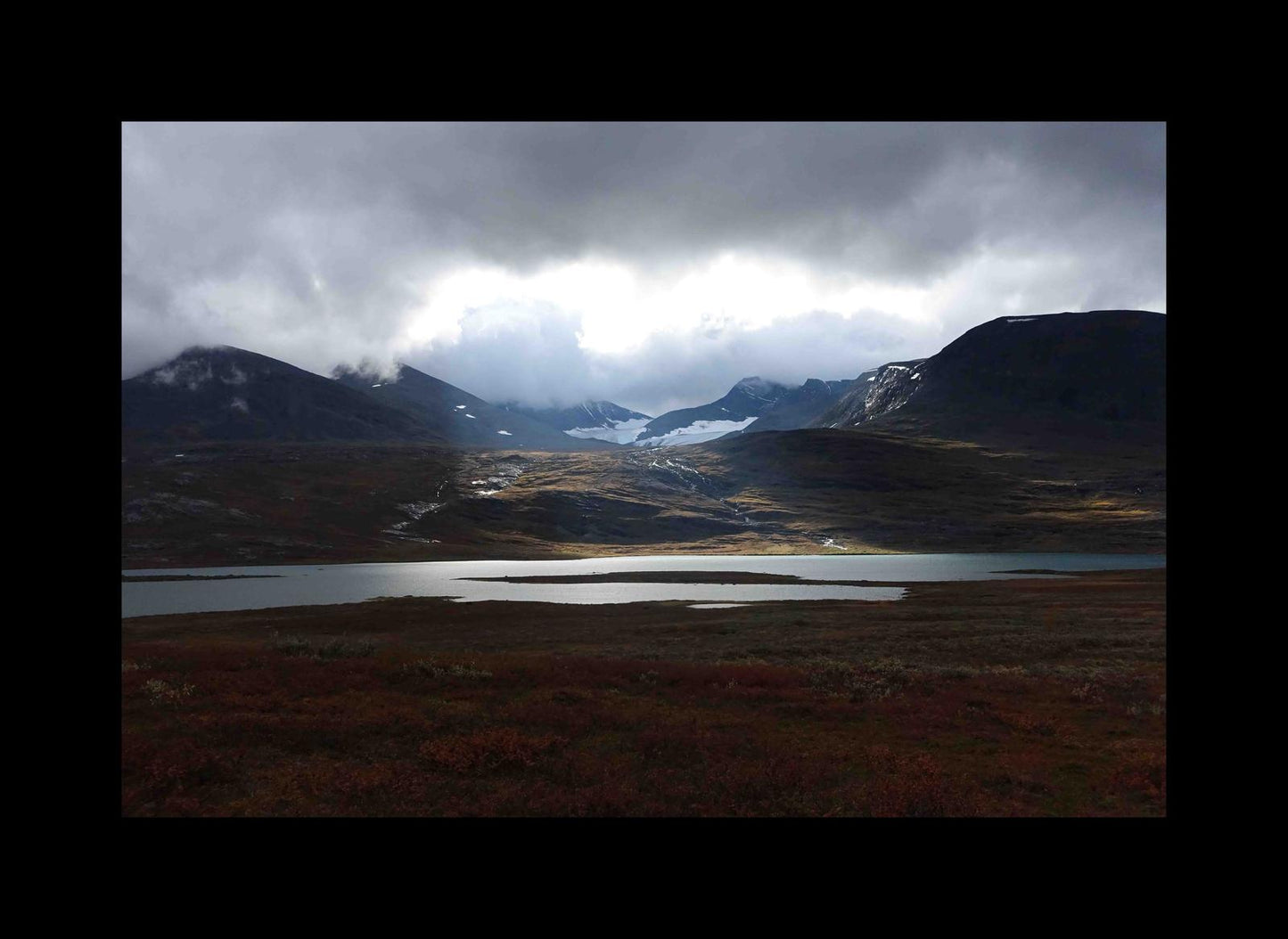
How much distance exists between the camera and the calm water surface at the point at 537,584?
7862 centimetres

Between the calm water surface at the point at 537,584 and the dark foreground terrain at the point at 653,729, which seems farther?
the calm water surface at the point at 537,584

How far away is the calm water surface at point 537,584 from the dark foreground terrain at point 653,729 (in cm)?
2972

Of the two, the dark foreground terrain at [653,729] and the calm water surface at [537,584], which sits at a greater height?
the dark foreground terrain at [653,729]

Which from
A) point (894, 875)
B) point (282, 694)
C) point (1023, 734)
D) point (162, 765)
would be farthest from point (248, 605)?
point (894, 875)

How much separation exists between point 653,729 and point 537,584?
266 ft

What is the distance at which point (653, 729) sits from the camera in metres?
19.7

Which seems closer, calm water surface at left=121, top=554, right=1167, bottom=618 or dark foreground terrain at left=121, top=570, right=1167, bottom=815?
dark foreground terrain at left=121, top=570, right=1167, bottom=815

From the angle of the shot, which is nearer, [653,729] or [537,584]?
[653,729]

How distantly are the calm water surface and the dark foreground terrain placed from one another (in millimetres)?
29723

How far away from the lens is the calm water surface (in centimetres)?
7862

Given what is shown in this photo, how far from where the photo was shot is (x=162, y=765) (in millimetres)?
15383

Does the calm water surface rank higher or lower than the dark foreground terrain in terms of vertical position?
lower
